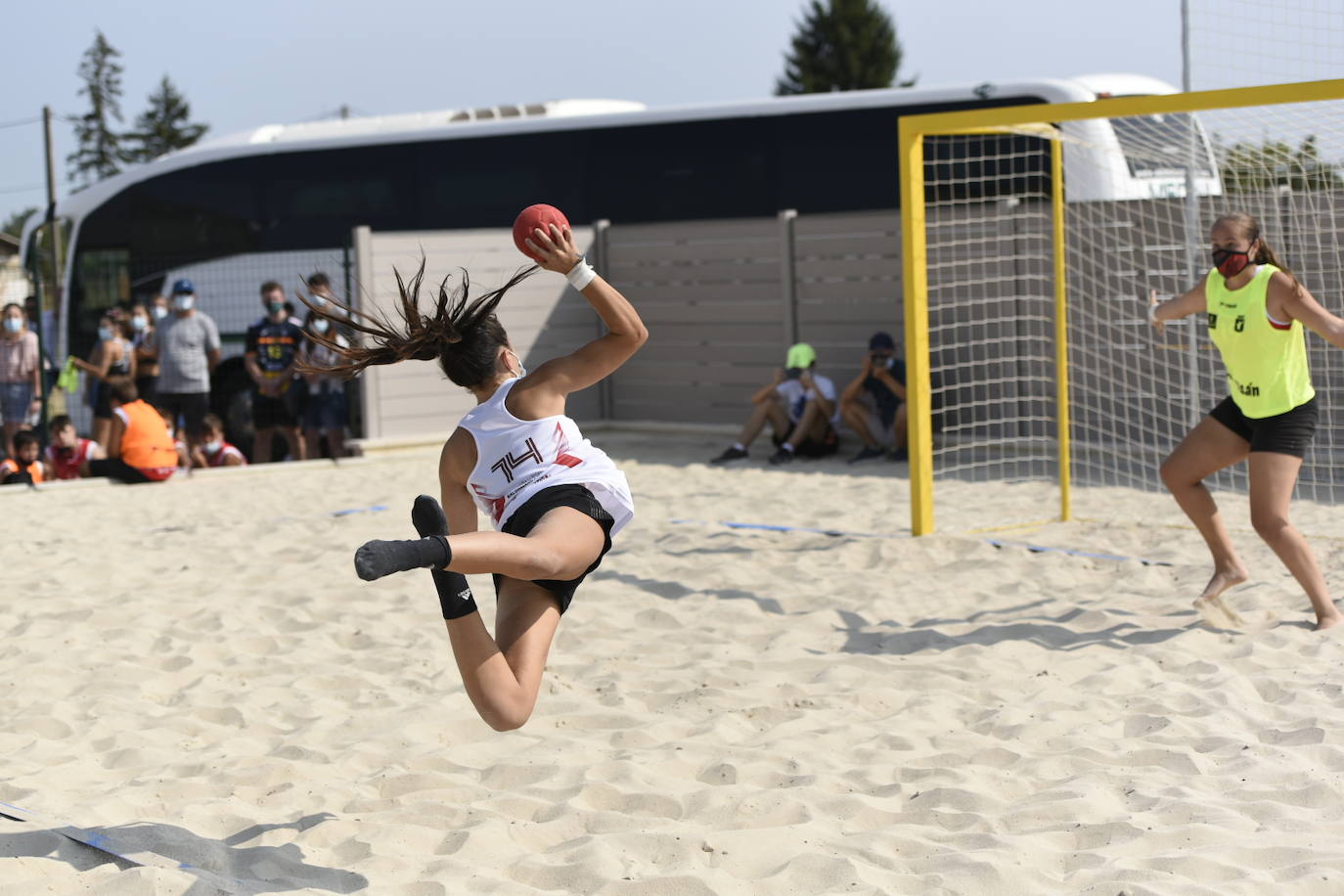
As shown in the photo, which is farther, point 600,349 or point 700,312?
point 700,312

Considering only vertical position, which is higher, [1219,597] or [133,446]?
[133,446]

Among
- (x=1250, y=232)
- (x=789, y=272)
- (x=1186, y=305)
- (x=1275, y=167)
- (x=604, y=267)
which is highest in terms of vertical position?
(x=1275, y=167)

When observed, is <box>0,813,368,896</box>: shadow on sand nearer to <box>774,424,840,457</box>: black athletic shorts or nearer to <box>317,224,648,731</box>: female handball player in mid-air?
<box>317,224,648,731</box>: female handball player in mid-air

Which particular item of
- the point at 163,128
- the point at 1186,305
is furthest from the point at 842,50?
the point at 1186,305

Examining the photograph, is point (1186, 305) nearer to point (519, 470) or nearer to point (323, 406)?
point (519, 470)

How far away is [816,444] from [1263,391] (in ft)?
20.3

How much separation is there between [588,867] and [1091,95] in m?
10.7

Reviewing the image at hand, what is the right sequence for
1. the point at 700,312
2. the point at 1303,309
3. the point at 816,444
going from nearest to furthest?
the point at 1303,309
the point at 816,444
the point at 700,312

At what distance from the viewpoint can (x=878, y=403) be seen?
38.9 feet

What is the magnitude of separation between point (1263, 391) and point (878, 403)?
596 cm

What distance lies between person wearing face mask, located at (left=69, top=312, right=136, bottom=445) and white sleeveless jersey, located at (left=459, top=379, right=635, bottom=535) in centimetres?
847

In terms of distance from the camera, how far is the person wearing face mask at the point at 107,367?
1177 cm

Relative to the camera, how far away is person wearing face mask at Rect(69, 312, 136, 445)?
1177cm

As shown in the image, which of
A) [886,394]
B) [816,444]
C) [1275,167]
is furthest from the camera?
[816,444]
